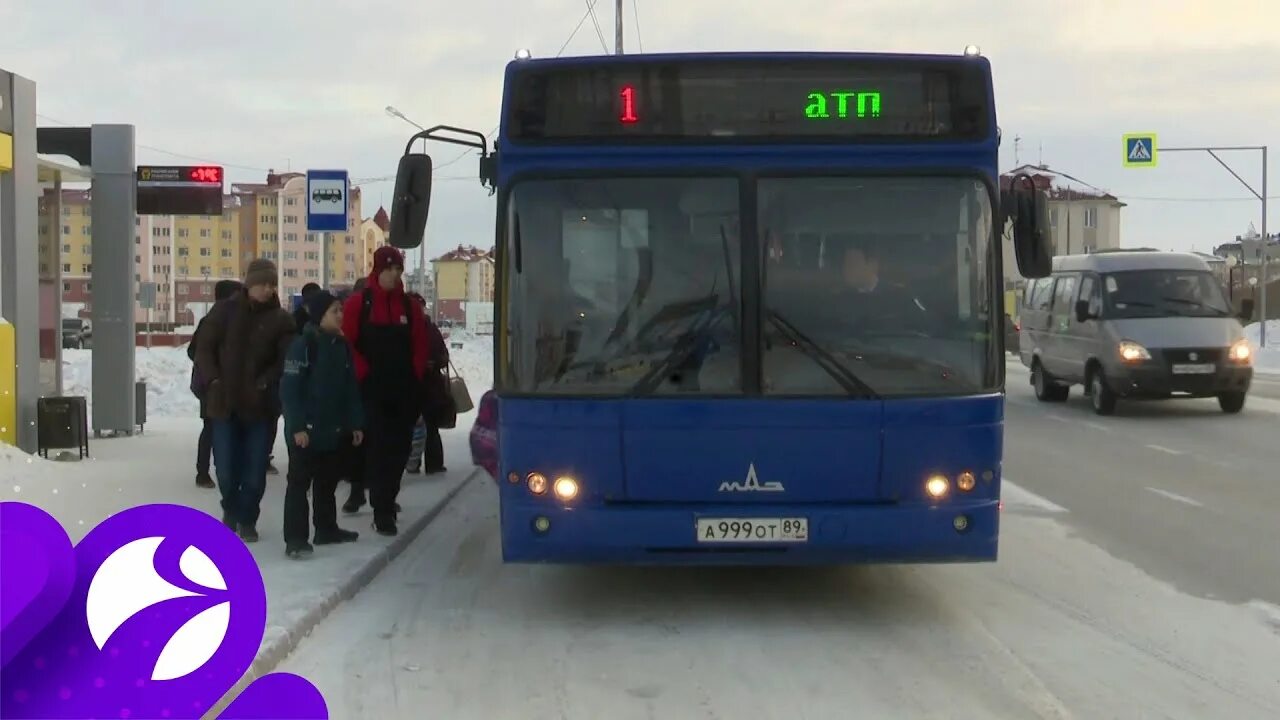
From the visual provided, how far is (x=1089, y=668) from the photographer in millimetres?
5914

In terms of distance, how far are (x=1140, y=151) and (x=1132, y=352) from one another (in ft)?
65.9

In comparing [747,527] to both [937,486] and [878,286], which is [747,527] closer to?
[937,486]

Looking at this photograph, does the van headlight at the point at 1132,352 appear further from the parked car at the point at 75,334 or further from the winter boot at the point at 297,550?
Answer: the parked car at the point at 75,334

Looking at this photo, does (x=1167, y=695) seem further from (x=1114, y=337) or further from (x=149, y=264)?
(x=149, y=264)

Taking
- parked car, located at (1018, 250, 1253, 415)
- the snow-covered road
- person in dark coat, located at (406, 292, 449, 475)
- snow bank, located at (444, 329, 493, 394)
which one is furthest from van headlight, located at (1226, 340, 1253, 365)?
person in dark coat, located at (406, 292, 449, 475)

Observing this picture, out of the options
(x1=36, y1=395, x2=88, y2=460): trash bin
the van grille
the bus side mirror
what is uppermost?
the bus side mirror

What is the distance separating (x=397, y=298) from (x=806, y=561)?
149 inches

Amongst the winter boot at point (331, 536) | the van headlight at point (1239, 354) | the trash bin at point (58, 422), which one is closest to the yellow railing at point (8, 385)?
the trash bin at point (58, 422)

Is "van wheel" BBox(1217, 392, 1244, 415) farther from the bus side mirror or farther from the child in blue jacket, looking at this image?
the bus side mirror

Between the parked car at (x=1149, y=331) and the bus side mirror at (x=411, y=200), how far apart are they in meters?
14.3

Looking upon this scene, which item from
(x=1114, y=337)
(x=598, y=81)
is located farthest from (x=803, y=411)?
(x=1114, y=337)

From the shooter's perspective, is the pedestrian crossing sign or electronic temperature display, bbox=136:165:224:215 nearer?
electronic temperature display, bbox=136:165:224:215

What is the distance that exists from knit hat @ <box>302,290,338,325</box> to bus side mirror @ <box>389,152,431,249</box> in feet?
4.36

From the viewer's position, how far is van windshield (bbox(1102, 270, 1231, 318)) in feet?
64.4
